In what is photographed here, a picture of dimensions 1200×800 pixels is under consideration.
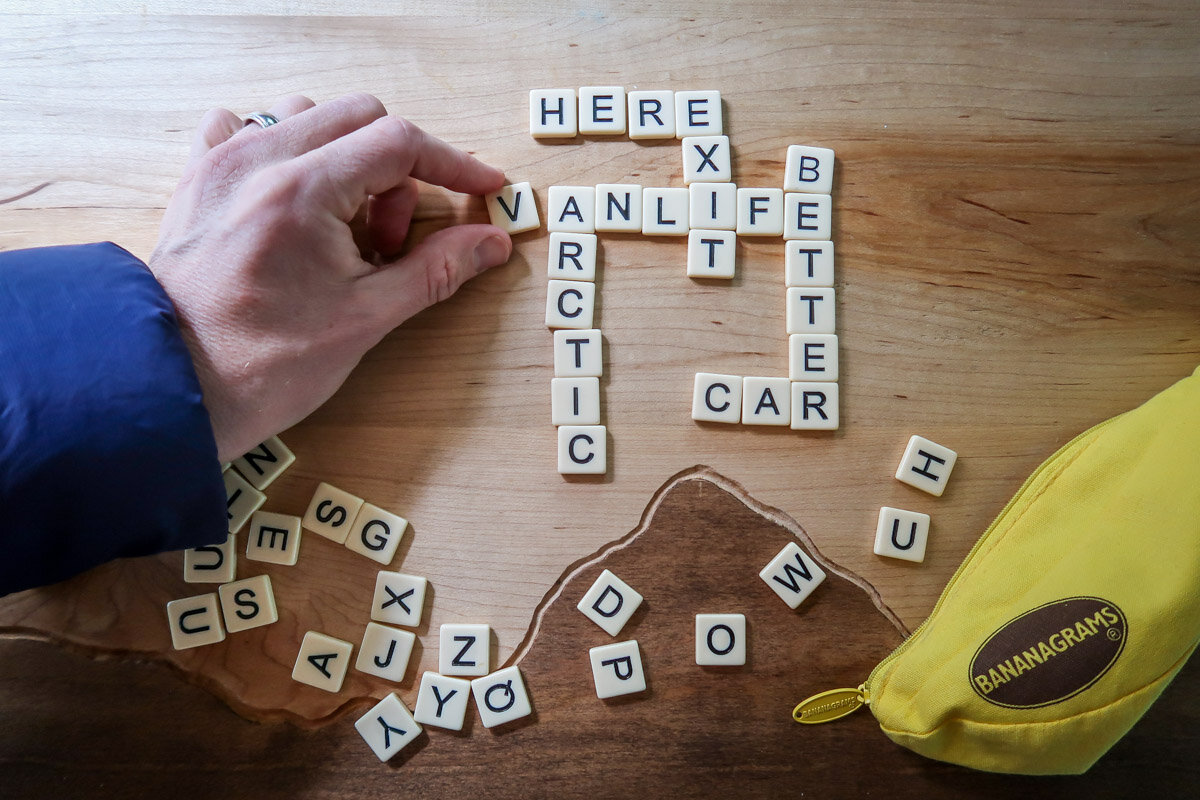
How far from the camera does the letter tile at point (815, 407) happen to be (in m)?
0.95

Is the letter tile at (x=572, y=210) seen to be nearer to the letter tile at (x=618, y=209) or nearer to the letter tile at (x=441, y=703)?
the letter tile at (x=618, y=209)

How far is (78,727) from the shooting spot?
2.92 ft

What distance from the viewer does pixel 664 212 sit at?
977 mm

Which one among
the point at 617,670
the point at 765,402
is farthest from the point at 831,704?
the point at 765,402

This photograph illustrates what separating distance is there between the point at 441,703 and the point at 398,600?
132 mm

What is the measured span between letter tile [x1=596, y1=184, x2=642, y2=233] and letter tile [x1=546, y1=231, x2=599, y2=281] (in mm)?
28

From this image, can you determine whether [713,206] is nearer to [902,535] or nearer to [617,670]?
[902,535]

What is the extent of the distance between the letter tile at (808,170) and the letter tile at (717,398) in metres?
0.27

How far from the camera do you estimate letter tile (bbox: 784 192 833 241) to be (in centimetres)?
98

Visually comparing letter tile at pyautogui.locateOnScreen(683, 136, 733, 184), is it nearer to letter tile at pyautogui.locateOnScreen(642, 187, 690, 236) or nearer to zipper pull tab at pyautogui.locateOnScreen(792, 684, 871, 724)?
letter tile at pyautogui.locateOnScreen(642, 187, 690, 236)

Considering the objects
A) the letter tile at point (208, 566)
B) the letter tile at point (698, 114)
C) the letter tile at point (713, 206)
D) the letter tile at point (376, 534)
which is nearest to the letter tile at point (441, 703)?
the letter tile at point (376, 534)

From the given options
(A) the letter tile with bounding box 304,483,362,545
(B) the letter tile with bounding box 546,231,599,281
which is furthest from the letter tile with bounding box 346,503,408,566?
(B) the letter tile with bounding box 546,231,599,281

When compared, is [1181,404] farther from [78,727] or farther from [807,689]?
[78,727]

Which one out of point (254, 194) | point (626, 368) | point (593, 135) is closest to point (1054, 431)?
point (626, 368)
